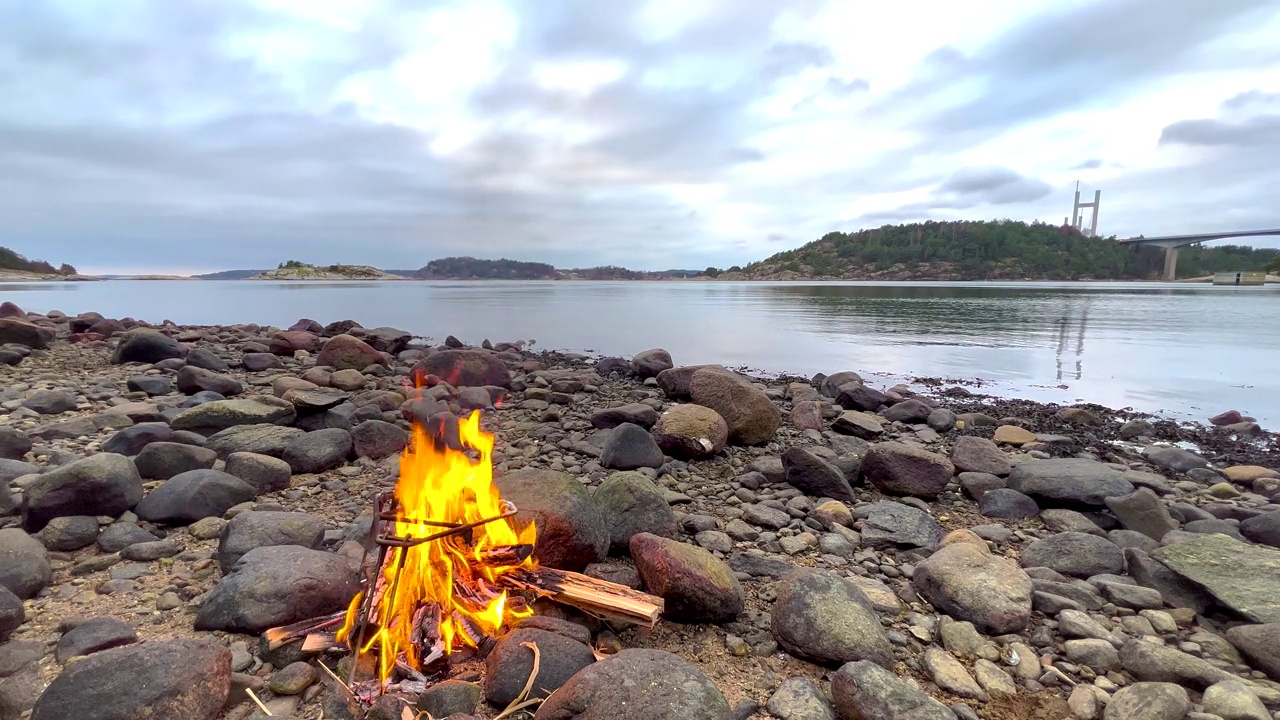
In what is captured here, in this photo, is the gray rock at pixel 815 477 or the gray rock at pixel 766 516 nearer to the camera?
the gray rock at pixel 766 516

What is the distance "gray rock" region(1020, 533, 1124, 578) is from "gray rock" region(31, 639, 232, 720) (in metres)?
6.12

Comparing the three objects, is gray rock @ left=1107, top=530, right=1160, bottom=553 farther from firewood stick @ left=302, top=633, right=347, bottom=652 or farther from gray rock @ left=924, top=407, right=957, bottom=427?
firewood stick @ left=302, top=633, right=347, bottom=652

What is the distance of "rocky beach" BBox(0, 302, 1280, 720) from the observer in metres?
3.15

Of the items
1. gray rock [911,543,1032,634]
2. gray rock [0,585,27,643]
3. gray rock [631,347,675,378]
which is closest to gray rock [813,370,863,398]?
gray rock [631,347,675,378]

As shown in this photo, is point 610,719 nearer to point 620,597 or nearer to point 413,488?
point 620,597

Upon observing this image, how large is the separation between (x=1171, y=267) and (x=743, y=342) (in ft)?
385

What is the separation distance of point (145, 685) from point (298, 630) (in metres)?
0.75

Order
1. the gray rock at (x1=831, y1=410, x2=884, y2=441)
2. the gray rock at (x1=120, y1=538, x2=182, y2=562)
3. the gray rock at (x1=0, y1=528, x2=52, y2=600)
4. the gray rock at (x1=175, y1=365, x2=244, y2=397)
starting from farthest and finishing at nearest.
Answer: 1. the gray rock at (x1=175, y1=365, x2=244, y2=397)
2. the gray rock at (x1=831, y1=410, x2=884, y2=441)
3. the gray rock at (x1=120, y1=538, x2=182, y2=562)
4. the gray rock at (x1=0, y1=528, x2=52, y2=600)

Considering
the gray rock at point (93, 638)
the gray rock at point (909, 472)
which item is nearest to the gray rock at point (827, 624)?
the gray rock at point (909, 472)

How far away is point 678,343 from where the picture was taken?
2556 cm

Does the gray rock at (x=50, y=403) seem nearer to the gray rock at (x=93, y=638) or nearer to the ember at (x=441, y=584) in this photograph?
the gray rock at (x=93, y=638)

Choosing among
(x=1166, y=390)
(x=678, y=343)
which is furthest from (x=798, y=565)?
(x=678, y=343)

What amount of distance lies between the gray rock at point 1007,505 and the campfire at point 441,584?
4575 millimetres

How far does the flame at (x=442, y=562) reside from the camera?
11.5 feet
